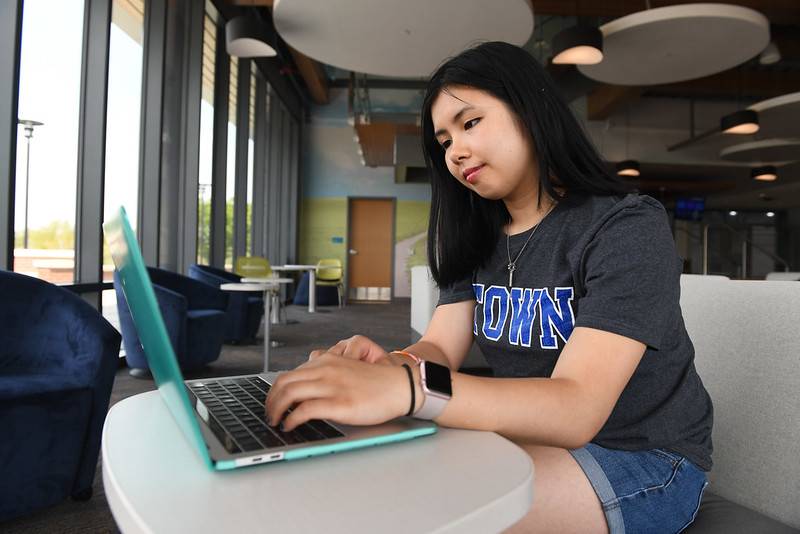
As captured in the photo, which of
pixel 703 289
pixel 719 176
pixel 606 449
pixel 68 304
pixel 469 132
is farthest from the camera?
pixel 719 176

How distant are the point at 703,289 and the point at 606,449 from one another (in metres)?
0.55

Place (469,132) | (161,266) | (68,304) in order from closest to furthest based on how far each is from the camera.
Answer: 1. (469,132)
2. (68,304)
3. (161,266)

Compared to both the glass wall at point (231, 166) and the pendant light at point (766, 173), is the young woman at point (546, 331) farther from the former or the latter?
the pendant light at point (766, 173)

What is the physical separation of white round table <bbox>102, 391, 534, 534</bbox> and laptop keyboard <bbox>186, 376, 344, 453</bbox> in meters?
0.03

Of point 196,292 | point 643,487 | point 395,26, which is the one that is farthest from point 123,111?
point 643,487

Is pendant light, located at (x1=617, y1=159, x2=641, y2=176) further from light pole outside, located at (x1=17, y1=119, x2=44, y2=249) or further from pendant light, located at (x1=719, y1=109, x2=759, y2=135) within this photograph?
light pole outside, located at (x1=17, y1=119, x2=44, y2=249)

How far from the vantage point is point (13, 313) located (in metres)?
2.23

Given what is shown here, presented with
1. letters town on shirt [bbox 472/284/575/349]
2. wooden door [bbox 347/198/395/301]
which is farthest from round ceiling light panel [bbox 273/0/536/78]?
wooden door [bbox 347/198/395/301]

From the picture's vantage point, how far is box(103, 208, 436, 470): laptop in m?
0.46

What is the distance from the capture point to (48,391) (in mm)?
1881

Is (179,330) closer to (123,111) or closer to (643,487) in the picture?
(123,111)

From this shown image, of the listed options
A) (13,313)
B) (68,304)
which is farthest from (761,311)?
(13,313)

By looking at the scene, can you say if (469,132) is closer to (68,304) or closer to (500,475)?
(500,475)

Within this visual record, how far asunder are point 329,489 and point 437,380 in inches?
7.9
